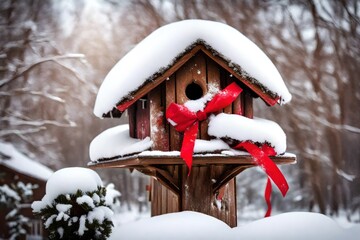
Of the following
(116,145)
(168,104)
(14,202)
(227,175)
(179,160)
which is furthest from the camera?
(14,202)

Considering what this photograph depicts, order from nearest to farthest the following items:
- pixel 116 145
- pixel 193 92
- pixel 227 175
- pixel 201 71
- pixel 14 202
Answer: pixel 201 71, pixel 227 175, pixel 116 145, pixel 193 92, pixel 14 202

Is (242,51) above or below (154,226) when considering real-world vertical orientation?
above

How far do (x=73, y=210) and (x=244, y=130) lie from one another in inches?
78.3

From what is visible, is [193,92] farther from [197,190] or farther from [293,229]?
[293,229]

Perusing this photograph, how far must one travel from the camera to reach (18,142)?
1984 cm

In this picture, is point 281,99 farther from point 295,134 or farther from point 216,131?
point 295,134

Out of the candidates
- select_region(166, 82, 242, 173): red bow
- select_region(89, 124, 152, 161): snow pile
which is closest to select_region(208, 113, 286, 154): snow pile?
select_region(166, 82, 242, 173): red bow

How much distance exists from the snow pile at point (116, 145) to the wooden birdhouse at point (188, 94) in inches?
0.8

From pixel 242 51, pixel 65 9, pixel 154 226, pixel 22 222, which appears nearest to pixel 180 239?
pixel 154 226

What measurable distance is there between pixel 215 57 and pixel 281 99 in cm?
88

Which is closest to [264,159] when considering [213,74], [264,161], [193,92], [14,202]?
[264,161]

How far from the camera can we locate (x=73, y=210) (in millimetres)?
4988

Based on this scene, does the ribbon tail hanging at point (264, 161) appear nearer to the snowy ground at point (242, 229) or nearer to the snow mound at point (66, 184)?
the snowy ground at point (242, 229)

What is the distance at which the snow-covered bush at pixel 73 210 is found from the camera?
4.90 meters
